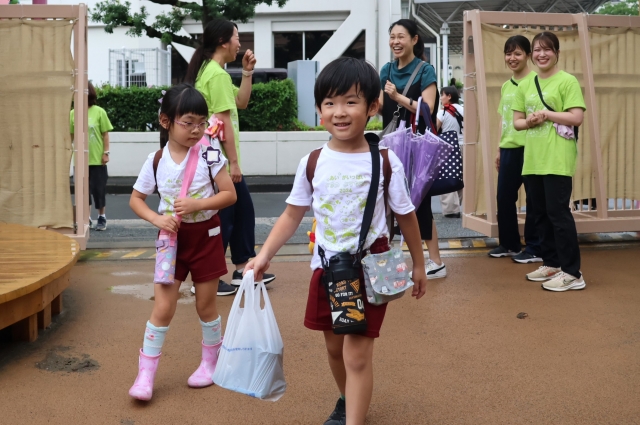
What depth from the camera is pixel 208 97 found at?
589cm

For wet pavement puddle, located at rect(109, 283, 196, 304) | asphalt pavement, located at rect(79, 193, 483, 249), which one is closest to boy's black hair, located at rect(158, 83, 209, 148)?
wet pavement puddle, located at rect(109, 283, 196, 304)

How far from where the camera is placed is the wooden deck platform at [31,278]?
4496 mm

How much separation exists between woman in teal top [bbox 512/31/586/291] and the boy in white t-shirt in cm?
297

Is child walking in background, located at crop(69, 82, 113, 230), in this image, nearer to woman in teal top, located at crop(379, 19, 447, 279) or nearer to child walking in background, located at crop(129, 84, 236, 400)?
woman in teal top, located at crop(379, 19, 447, 279)

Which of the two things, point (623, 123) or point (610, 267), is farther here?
point (623, 123)

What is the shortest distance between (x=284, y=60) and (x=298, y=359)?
76.7ft

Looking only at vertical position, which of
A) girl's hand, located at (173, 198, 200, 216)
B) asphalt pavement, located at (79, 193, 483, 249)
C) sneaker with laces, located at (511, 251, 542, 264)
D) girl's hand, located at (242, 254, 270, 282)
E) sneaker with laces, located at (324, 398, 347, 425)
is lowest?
sneaker with laces, located at (324, 398, 347, 425)

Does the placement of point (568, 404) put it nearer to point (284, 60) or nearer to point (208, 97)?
point (208, 97)

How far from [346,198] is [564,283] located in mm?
3322

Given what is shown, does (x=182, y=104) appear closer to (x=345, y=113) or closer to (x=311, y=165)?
(x=311, y=165)

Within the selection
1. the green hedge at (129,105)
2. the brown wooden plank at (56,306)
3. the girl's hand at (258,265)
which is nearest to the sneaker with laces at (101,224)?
the brown wooden plank at (56,306)

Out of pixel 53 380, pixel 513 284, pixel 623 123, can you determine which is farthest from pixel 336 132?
pixel 623 123

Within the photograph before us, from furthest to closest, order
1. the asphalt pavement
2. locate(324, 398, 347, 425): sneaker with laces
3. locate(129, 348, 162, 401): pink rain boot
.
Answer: the asphalt pavement < locate(129, 348, 162, 401): pink rain boot < locate(324, 398, 347, 425): sneaker with laces

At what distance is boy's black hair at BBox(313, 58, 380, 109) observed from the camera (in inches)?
129
